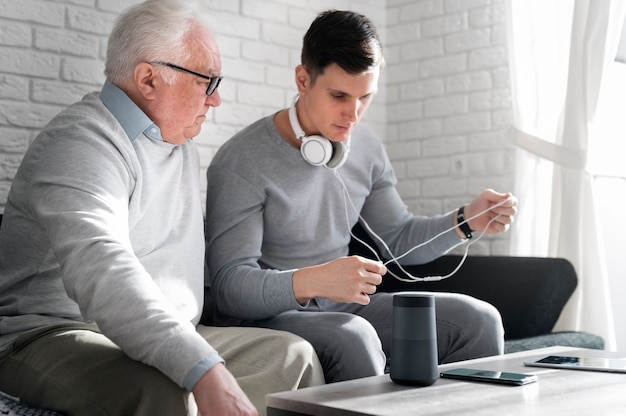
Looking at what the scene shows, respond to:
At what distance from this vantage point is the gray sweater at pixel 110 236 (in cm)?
139

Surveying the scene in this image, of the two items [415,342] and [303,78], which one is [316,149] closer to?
[303,78]

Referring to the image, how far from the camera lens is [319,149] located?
2.17m

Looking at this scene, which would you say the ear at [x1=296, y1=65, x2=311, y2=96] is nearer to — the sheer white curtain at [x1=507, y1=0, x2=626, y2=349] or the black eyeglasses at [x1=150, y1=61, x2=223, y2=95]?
the black eyeglasses at [x1=150, y1=61, x2=223, y2=95]

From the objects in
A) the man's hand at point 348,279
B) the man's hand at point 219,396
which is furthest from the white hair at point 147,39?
the man's hand at point 219,396

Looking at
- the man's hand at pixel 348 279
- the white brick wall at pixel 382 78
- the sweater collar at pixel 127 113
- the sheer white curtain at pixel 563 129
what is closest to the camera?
the man's hand at pixel 348 279

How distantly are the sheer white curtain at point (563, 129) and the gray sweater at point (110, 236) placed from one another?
4.74ft

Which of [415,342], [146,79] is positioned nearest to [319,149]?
[146,79]

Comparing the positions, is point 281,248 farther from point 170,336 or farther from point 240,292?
point 170,336

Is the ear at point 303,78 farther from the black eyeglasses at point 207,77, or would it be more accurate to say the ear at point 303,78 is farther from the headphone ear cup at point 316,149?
the black eyeglasses at point 207,77

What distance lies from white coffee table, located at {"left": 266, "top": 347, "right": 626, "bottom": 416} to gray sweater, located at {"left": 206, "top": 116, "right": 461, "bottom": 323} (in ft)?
1.59

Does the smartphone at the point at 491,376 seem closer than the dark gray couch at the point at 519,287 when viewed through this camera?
Yes

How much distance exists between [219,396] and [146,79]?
34.8 inches

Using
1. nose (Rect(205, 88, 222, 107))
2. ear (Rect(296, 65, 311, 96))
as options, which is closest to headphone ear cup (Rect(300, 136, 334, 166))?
ear (Rect(296, 65, 311, 96))

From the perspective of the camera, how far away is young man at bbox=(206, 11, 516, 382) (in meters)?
1.98
